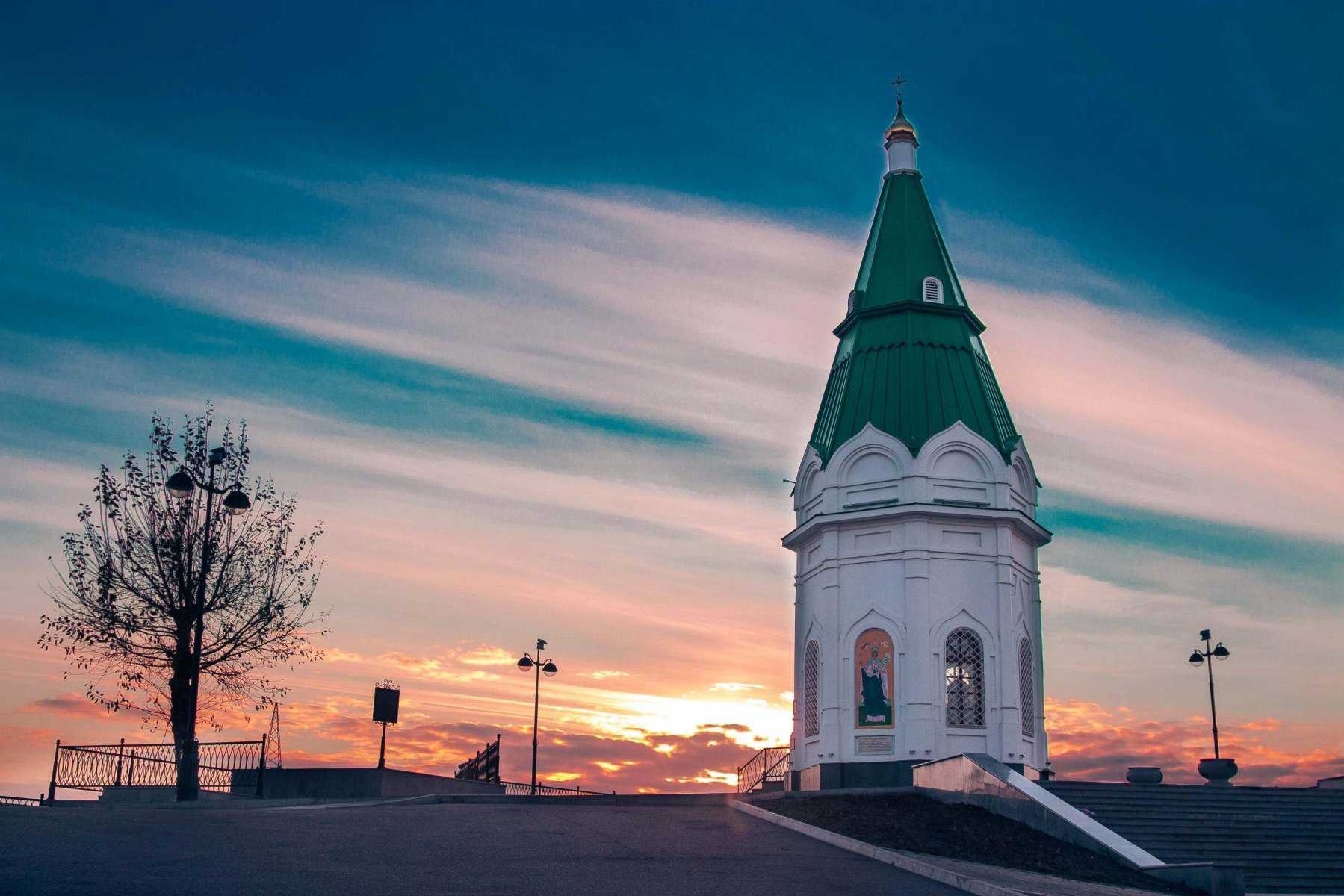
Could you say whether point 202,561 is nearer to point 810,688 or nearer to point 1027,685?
point 810,688

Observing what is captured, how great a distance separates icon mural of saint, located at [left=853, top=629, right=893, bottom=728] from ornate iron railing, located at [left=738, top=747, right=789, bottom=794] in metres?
3.77

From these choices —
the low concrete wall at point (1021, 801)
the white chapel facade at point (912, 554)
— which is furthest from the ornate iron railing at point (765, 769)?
the low concrete wall at point (1021, 801)

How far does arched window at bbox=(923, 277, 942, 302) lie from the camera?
32688 mm

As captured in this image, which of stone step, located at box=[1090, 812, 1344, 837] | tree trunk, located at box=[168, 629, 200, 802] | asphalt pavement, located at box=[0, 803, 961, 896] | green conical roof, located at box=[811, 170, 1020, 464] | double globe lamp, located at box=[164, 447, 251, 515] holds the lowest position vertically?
asphalt pavement, located at box=[0, 803, 961, 896]

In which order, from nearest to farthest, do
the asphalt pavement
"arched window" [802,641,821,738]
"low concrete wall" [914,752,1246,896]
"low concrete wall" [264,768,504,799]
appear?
1. the asphalt pavement
2. "low concrete wall" [914,752,1246,896]
3. "low concrete wall" [264,768,504,799]
4. "arched window" [802,641,821,738]

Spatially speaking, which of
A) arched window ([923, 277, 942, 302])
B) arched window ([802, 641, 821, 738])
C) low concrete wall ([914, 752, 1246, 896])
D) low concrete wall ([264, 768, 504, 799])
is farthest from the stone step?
arched window ([923, 277, 942, 302])

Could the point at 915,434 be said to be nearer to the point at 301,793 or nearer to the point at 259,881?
the point at 301,793

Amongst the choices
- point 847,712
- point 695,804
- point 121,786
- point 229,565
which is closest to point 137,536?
point 229,565

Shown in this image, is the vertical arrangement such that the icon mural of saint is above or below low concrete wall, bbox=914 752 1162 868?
above

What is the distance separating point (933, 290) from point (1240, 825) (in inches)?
683

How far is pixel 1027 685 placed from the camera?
30.4m

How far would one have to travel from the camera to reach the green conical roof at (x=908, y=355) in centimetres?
3128

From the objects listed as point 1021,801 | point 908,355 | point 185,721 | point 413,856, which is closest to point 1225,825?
point 1021,801

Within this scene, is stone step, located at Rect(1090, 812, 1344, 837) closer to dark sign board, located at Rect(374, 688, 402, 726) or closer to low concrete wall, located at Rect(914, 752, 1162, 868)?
low concrete wall, located at Rect(914, 752, 1162, 868)
